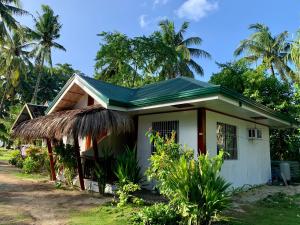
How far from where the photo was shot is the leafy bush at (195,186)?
18.2 ft

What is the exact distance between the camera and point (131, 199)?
796 cm

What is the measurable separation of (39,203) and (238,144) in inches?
272

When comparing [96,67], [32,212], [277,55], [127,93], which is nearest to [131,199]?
[32,212]

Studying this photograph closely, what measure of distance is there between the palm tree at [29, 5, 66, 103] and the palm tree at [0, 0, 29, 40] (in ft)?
29.2

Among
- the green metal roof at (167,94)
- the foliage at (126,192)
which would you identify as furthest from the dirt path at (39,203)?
the green metal roof at (167,94)

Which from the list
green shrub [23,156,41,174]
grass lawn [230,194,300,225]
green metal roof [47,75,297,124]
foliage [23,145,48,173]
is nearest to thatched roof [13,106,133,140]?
green metal roof [47,75,297,124]

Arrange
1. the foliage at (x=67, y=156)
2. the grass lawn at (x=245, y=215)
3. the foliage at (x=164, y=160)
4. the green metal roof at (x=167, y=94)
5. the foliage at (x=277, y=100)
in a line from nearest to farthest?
1. the foliage at (x=164, y=160)
2. the grass lawn at (x=245, y=215)
3. the green metal roof at (x=167, y=94)
4. the foliage at (x=67, y=156)
5. the foliage at (x=277, y=100)

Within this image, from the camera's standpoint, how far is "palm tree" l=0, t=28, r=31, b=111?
2966 centimetres

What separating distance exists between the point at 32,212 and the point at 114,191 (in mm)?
Result: 2598

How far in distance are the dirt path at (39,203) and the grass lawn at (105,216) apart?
0.30 meters

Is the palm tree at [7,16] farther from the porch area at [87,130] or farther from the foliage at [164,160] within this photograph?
the foliage at [164,160]

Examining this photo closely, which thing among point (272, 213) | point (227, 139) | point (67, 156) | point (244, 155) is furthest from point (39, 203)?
point (244, 155)

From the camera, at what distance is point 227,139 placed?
10.1m

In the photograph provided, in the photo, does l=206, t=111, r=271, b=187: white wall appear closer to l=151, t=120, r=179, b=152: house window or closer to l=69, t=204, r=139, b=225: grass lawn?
l=151, t=120, r=179, b=152: house window
